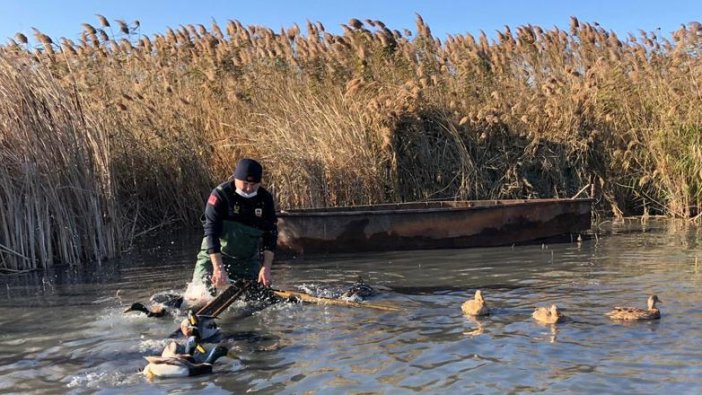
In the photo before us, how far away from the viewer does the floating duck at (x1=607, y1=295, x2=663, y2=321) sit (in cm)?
548

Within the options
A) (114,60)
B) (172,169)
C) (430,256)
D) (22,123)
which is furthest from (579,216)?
(114,60)

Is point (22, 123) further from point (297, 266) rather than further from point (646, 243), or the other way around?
point (646, 243)

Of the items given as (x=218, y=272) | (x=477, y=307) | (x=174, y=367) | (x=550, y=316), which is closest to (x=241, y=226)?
(x=218, y=272)

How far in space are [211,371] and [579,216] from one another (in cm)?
661

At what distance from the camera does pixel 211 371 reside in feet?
15.6

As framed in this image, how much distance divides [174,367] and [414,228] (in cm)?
536

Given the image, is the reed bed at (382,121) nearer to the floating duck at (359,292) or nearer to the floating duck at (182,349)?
the floating duck at (359,292)

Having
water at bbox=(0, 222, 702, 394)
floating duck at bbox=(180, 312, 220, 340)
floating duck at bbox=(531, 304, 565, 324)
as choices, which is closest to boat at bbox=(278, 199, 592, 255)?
water at bbox=(0, 222, 702, 394)

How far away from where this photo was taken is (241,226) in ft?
22.8

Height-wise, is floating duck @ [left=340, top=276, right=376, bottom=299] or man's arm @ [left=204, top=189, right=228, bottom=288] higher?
man's arm @ [left=204, top=189, right=228, bottom=288]

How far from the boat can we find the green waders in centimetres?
231

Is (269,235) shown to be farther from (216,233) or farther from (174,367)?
(174,367)

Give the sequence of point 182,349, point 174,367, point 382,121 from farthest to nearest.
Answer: point 382,121, point 182,349, point 174,367

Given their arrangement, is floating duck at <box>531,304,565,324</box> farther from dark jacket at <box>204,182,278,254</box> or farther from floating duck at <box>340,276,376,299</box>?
dark jacket at <box>204,182,278,254</box>
